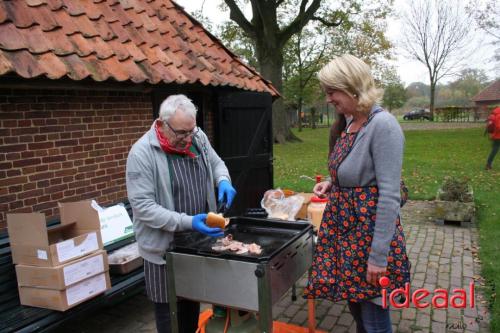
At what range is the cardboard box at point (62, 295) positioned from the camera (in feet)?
10.5

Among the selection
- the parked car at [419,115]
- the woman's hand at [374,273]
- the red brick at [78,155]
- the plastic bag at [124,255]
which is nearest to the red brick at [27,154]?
the red brick at [78,155]

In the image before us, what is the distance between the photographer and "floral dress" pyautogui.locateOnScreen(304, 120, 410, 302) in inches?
85.8

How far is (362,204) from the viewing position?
7.13 ft

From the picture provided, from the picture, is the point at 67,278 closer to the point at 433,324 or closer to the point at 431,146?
the point at 433,324

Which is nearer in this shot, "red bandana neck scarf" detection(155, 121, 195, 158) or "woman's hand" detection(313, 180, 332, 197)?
"red bandana neck scarf" detection(155, 121, 195, 158)

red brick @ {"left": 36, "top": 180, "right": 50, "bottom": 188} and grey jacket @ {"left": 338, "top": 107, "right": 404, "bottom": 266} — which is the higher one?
grey jacket @ {"left": 338, "top": 107, "right": 404, "bottom": 266}

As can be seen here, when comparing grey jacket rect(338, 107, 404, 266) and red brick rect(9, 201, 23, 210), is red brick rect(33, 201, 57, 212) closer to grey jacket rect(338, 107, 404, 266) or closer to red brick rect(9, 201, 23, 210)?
red brick rect(9, 201, 23, 210)

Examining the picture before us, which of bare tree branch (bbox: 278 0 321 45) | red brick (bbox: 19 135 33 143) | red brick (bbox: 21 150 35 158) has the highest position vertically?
bare tree branch (bbox: 278 0 321 45)

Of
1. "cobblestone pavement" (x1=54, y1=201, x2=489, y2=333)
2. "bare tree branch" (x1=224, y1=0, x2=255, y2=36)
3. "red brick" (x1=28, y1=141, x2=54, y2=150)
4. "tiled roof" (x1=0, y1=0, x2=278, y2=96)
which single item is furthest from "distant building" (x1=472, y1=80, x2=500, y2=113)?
"red brick" (x1=28, y1=141, x2=54, y2=150)

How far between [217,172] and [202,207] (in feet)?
1.21

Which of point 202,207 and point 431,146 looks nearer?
point 202,207

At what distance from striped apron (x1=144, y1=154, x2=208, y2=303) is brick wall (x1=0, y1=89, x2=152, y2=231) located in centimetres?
184

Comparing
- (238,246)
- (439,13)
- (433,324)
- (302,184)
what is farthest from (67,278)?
(439,13)

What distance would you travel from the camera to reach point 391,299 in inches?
86.6
